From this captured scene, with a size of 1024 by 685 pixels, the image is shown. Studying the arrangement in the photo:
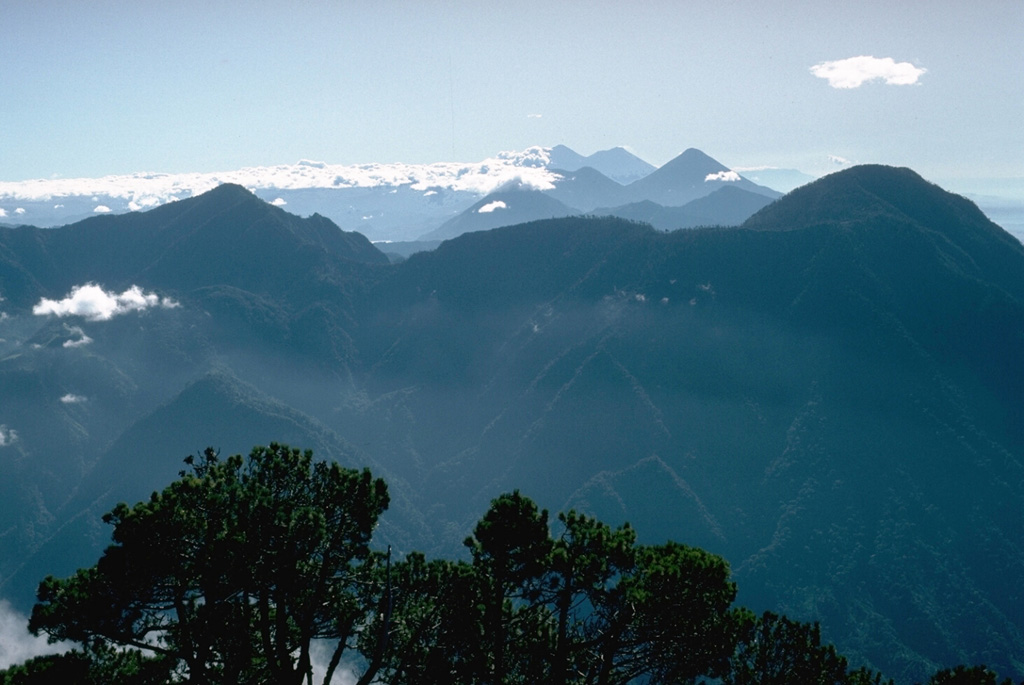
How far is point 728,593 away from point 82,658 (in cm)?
2806

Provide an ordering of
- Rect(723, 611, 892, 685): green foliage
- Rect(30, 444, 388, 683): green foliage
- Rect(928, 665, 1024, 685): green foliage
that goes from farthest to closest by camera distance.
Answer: Rect(928, 665, 1024, 685): green foliage < Rect(723, 611, 892, 685): green foliage < Rect(30, 444, 388, 683): green foliage

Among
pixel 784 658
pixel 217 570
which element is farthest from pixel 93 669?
pixel 784 658

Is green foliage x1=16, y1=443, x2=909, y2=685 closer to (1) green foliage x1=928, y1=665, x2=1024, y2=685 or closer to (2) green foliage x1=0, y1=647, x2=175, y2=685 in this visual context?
(2) green foliage x1=0, y1=647, x2=175, y2=685

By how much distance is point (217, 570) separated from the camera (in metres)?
25.0

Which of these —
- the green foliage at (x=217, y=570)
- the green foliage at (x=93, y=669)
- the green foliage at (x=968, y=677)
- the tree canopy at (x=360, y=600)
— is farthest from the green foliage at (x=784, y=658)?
the green foliage at (x=93, y=669)

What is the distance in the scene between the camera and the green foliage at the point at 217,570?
25.0 metres

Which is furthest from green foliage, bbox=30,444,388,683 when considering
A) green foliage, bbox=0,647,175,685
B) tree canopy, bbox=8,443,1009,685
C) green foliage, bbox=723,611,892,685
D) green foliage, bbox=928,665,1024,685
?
green foliage, bbox=928,665,1024,685

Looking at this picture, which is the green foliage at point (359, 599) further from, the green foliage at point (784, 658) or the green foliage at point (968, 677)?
the green foliage at point (968, 677)

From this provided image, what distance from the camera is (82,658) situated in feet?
89.4

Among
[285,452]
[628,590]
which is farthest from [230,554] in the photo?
[628,590]

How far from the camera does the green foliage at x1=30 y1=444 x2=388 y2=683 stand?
25.0m

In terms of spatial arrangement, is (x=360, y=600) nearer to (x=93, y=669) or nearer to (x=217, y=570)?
(x=217, y=570)

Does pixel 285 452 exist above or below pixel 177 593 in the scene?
above

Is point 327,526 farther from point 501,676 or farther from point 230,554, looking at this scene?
point 501,676
